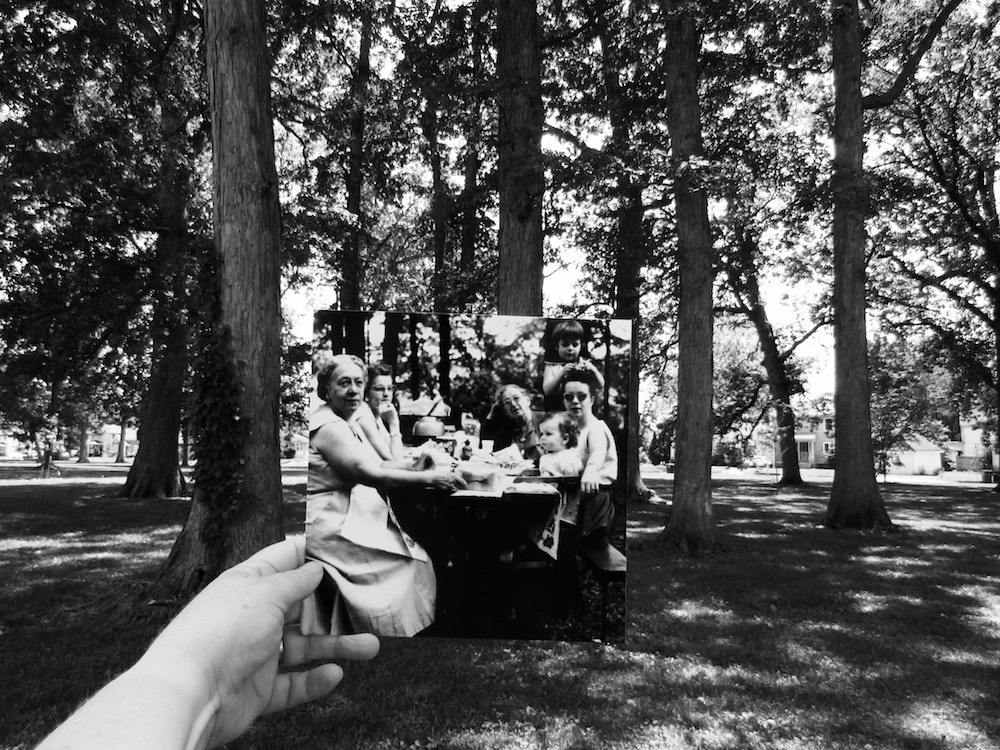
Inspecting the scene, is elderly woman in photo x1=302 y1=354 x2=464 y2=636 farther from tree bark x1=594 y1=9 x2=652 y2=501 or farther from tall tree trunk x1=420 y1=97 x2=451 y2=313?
tall tree trunk x1=420 y1=97 x2=451 y2=313

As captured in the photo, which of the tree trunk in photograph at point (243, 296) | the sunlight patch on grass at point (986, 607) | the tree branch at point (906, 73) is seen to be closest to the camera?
the tree trunk in photograph at point (243, 296)

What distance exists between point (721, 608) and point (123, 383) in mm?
29878

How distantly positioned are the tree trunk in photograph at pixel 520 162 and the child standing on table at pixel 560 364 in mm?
6433

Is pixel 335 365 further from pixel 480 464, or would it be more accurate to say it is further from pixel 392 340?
pixel 480 464

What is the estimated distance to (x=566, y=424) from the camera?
2877 millimetres

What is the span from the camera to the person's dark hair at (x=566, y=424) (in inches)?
112

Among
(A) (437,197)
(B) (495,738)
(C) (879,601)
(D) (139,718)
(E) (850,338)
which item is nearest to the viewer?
(D) (139,718)

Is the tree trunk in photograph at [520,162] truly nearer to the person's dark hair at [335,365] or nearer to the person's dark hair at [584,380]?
the person's dark hair at [584,380]

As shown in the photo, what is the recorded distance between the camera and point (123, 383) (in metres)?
32.3

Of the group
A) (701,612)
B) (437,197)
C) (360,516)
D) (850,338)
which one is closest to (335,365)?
(360,516)

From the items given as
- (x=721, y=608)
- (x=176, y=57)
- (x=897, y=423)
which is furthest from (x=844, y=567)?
(x=897, y=423)

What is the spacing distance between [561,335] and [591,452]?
0.45 m

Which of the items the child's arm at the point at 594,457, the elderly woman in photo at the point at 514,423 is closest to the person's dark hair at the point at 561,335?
the elderly woman in photo at the point at 514,423

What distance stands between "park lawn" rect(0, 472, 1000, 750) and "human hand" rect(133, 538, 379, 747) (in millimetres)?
2907
